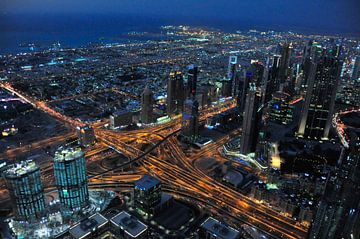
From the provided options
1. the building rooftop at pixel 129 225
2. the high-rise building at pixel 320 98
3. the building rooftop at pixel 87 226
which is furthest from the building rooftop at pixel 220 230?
the high-rise building at pixel 320 98

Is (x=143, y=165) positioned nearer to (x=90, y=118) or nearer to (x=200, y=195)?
(x=200, y=195)

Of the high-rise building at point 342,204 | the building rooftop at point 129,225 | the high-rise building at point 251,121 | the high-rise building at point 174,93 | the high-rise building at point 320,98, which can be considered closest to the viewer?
the high-rise building at point 342,204

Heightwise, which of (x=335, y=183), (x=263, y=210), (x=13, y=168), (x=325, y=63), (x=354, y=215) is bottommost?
(x=263, y=210)

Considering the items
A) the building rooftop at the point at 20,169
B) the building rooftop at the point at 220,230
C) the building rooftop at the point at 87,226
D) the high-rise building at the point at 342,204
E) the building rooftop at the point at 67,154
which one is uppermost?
the high-rise building at the point at 342,204

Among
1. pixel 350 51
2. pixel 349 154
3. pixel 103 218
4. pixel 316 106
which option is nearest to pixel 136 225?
pixel 103 218

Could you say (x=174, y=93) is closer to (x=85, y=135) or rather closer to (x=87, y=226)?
(x=85, y=135)

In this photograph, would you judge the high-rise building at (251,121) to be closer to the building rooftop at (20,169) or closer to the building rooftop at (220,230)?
the building rooftop at (220,230)

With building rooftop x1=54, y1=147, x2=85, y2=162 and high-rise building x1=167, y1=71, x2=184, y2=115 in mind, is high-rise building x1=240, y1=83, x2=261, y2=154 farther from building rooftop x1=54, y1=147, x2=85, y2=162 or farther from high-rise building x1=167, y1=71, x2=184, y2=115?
building rooftop x1=54, y1=147, x2=85, y2=162
